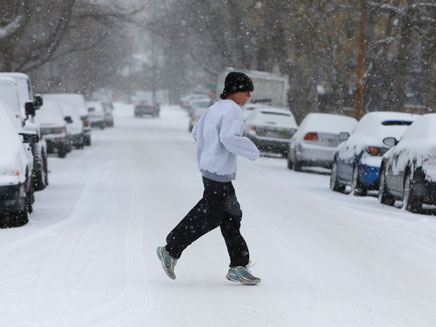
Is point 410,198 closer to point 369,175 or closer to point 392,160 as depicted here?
point 392,160

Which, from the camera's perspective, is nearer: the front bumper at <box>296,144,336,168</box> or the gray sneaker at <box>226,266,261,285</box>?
the gray sneaker at <box>226,266,261,285</box>

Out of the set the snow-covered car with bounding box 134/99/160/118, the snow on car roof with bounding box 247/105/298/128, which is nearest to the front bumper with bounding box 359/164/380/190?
the snow on car roof with bounding box 247/105/298/128

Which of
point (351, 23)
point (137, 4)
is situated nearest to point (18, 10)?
point (137, 4)

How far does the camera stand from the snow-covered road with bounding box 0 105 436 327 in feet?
20.5

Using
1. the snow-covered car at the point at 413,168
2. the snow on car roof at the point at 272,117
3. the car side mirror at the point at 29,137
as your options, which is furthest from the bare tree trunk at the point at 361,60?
the car side mirror at the point at 29,137

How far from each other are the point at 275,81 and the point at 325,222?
1222 inches

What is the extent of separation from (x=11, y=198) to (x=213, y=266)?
3.61 metres

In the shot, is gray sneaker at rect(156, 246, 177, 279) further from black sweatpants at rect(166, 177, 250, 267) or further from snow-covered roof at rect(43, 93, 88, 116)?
snow-covered roof at rect(43, 93, 88, 116)

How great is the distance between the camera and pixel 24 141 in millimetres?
12609

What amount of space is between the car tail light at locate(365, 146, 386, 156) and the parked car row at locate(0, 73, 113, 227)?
5.87 m

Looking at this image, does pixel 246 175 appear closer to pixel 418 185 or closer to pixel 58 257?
pixel 418 185

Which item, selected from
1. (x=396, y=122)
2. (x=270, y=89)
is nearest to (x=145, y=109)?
(x=270, y=89)

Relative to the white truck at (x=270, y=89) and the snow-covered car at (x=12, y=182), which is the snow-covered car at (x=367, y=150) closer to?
the snow-covered car at (x=12, y=182)

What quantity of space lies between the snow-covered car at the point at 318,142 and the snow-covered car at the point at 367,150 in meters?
5.61
